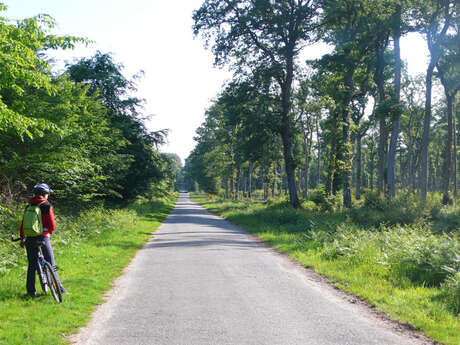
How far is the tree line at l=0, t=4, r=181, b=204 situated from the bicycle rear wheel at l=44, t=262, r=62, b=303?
2.58 metres

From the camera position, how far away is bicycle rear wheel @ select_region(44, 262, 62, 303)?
6734mm

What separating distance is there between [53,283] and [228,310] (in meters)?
3.18

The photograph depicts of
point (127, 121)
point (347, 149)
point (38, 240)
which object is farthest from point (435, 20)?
point (38, 240)

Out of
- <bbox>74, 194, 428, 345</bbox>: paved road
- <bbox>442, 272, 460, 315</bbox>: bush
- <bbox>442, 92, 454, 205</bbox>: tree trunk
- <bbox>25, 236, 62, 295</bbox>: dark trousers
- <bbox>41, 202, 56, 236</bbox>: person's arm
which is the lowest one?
<bbox>74, 194, 428, 345</bbox>: paved road

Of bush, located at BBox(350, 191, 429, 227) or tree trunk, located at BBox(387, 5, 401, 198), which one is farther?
tree trunk, located at BBox(387, 5, 401, 198)

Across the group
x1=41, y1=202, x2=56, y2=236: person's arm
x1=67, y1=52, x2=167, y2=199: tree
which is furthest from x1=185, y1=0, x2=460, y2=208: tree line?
x1=41, y1=202, x2=56, y2=236: person's arm

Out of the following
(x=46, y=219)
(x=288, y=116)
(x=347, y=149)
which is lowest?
(x=46, y=219)

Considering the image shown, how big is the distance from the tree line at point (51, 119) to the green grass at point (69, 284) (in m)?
2.15

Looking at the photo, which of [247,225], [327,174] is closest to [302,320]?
[247,225]

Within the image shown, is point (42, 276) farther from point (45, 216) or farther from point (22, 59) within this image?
point (22, 59)

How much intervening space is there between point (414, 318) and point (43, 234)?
654cm

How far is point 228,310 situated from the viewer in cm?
638

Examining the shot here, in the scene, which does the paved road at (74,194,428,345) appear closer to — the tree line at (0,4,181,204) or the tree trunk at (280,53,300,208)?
the tree line at (0,4,181,204)

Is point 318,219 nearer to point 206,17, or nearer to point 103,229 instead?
point 103,229
